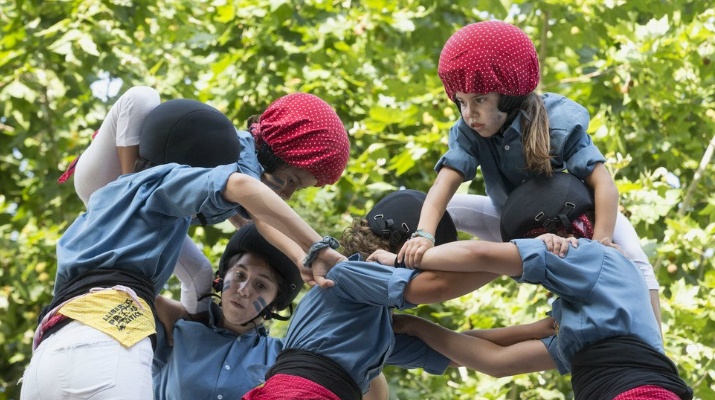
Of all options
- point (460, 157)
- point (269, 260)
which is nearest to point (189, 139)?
point (269, 260)

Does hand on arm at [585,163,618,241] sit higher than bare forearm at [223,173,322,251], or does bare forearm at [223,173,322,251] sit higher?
bare forearm at [223,173,322,251]

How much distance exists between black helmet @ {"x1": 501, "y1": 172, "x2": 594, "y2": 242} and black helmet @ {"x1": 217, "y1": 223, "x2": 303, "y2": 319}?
86 centimetres

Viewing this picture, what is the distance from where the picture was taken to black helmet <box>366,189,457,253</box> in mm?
3615

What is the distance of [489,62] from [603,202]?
1.72 feet

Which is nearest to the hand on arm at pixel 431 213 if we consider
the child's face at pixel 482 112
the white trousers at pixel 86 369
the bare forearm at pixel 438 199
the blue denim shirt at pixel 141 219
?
the bare forearm at pixel 438 199

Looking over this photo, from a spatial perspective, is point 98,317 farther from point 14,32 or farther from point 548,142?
point 14,32

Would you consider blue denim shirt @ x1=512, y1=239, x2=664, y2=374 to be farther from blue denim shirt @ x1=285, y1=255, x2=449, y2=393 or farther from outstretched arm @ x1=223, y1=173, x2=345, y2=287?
outstretched arm @ x1=223, y1=173, x2=345, y2=287

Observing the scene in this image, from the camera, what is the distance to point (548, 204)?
3.41m

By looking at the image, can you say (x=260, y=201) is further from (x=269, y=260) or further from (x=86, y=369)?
(x=269, y=260)

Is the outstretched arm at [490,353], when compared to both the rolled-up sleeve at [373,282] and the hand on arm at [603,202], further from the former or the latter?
the hand on arm at [603,202]

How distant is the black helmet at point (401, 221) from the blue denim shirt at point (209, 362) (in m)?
0.74

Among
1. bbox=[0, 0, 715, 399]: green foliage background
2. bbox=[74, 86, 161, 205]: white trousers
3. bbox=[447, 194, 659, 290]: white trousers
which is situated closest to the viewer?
bbox=[74, 86, 161, 205]: white trousers

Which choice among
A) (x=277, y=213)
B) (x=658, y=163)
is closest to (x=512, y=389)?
(x=658, y=163)

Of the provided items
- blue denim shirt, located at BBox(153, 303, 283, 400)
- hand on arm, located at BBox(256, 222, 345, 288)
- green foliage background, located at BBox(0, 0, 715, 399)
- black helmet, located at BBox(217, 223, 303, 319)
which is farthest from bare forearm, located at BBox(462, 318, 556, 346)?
green foliage background, located at BBox(0, 0, 715, 399)
